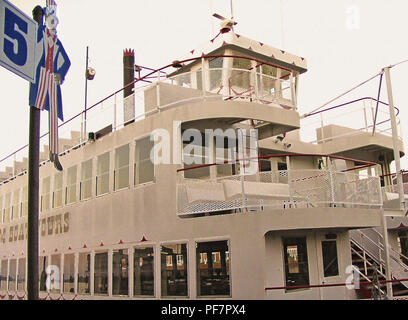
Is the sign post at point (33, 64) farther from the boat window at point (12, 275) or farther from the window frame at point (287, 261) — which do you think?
the boat window at point (12, 275)

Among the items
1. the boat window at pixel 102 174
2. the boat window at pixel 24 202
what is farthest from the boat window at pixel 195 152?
the boat window at pixel 24 202

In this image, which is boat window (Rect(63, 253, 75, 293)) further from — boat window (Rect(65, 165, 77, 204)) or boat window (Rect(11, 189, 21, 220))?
boat window (Rect(11, 189, 21, 220))

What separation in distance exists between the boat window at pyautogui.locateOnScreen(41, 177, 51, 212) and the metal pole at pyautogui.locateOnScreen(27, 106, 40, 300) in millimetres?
10682

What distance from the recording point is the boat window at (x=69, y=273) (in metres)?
14.0

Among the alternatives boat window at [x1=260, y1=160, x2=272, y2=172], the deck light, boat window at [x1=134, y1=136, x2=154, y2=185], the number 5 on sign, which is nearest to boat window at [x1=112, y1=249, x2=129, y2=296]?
boat window at [x1=134, y1=136, x2=154, y2=185]

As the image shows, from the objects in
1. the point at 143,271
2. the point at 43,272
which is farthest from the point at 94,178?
the point at 43,272

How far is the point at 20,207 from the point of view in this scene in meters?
19.2

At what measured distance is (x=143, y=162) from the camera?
1178 centimetres

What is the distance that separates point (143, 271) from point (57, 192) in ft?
20.9

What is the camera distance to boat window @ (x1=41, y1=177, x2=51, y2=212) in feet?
55.1

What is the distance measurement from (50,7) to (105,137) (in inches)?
242

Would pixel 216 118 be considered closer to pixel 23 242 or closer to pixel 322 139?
pixel 322 139

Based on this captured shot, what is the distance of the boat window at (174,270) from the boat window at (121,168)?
Answer: 255 centimetres
